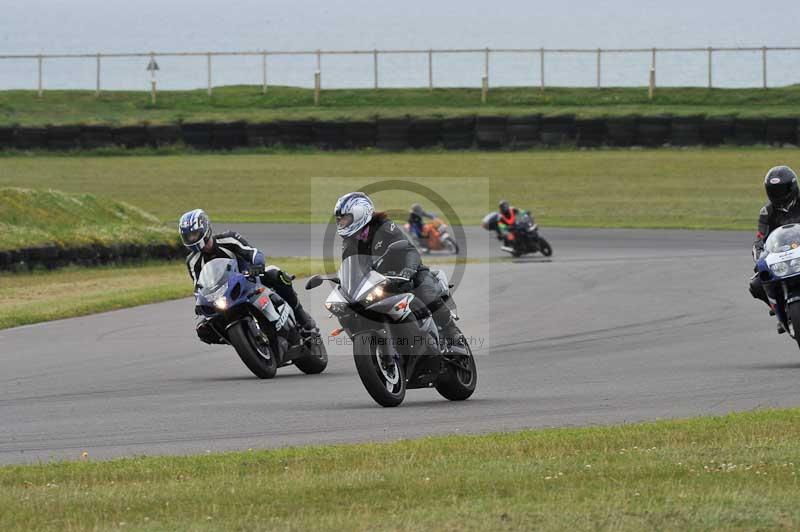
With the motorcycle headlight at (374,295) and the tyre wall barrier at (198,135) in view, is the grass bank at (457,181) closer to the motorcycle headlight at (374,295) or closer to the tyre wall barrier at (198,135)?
the tyre wall barrier at (198,135)

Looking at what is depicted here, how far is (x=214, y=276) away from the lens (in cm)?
1204

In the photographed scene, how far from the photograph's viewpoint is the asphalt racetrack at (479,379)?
30.7 feet

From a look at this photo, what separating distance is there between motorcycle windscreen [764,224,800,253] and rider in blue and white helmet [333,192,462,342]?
3.24 meters

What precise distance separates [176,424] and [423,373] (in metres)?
1.83

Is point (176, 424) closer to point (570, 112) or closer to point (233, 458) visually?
point (233, 458)

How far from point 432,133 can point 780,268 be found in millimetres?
34013

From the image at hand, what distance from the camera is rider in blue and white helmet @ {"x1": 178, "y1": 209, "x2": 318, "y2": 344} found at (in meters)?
12.1

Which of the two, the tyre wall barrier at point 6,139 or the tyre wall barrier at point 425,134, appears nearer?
the tyre wall barrier at point 425,134

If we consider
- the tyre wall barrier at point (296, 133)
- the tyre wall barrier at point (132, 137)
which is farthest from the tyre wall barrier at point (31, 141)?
the tyre wall barrier at point (296, 133)

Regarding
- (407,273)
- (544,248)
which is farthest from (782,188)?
(544,248)

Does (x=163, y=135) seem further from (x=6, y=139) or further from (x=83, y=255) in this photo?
(x=83, y=255)

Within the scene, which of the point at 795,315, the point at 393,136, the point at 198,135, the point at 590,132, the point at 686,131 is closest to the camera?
the point at 795,315

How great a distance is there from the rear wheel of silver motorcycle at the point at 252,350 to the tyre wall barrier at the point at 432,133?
32971 millimetres

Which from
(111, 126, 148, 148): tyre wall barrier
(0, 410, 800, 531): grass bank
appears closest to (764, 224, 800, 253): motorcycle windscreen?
(0, 410, 800, 531): grass bank
